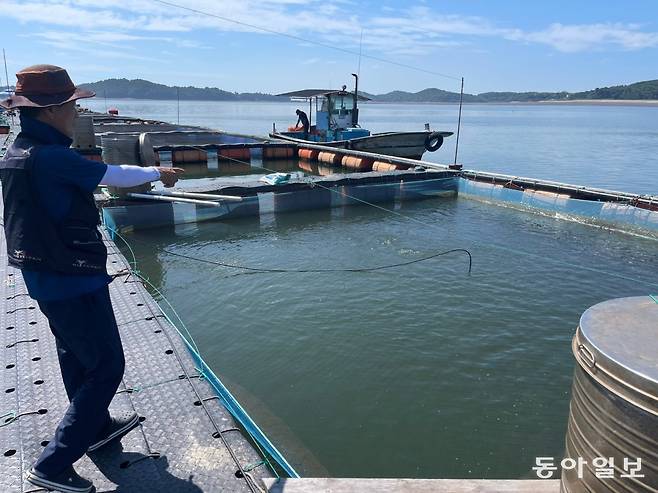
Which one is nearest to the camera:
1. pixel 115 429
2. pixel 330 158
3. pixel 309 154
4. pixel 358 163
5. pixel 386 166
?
pixel 115 429

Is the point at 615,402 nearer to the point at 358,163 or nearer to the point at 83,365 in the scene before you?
the point at 83,365

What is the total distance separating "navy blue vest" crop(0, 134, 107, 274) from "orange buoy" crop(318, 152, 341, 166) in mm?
19540

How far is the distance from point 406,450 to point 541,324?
3244 millimetres

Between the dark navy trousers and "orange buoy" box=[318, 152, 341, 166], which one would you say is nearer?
the dark navy trousers

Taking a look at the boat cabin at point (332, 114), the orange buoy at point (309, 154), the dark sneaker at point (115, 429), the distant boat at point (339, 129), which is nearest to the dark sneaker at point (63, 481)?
the dark sneaker at point (115, 429)

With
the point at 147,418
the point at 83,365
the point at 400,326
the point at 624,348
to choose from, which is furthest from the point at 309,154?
the point at 624,348

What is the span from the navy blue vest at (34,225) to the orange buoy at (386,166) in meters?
15.6

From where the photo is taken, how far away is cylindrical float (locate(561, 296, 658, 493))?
72.9 inches

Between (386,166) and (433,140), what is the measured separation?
6.91 m

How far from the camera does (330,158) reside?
21.6 meters

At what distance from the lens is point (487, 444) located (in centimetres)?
419

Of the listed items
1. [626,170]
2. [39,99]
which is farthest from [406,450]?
[626,170]

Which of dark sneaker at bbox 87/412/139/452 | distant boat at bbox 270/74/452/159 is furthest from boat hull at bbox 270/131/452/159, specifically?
dark sneaker at bbox 87/412/139/452

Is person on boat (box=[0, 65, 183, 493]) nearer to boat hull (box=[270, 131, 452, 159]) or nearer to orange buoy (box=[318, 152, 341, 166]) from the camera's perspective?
orange buoy (box=[318, 152, 341, 166])
